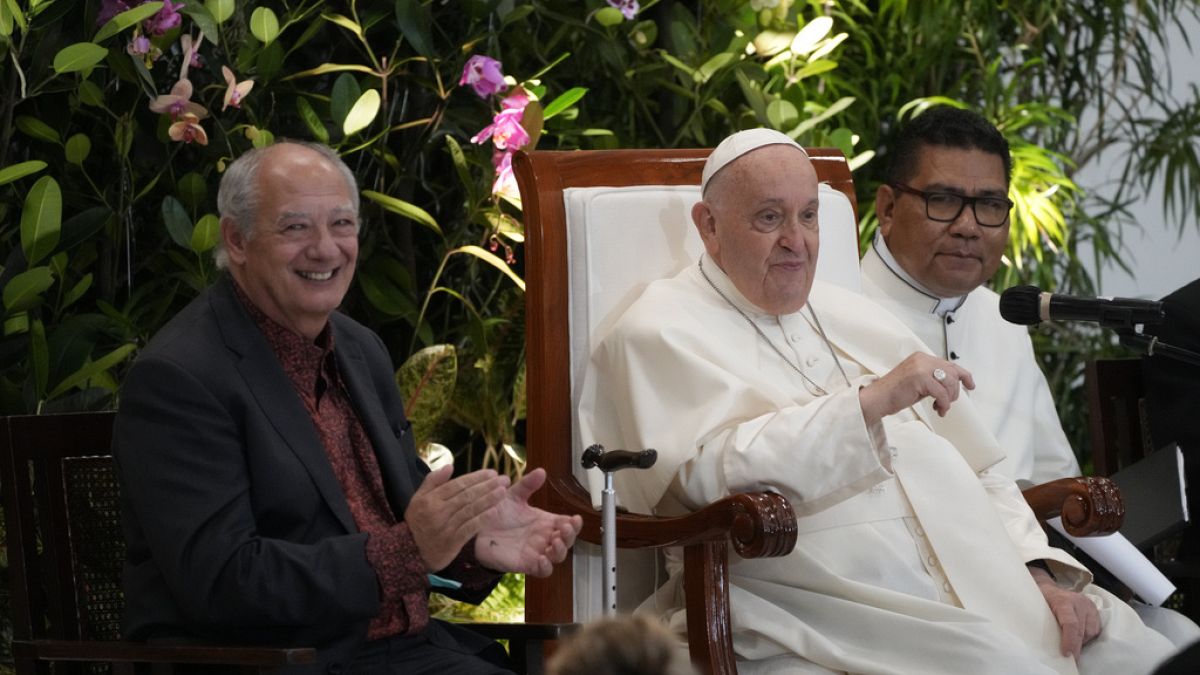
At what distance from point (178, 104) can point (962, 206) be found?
71.8 inches

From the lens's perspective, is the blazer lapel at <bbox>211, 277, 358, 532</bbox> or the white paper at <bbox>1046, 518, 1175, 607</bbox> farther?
Result: the white paper at <bbox>1046, 518, 1175, 607</bbox>

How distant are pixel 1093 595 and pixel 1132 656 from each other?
220 millimetres

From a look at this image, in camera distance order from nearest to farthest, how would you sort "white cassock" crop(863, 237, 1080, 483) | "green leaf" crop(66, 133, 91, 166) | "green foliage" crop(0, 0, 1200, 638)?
"green foliage" crop(0, 0, 1200, 638), "green leaf" crop(66, 133, 91, 166), "white cassock" crop(863, 237, 1080, 483)

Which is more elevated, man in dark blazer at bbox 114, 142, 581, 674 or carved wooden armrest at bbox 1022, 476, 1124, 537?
man in dark blazer at bbox 114, 142, 581, 674

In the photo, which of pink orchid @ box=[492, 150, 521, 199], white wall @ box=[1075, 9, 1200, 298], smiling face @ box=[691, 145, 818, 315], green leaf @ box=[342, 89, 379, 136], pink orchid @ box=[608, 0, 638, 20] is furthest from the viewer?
white wall @ box=[1075, 9, 1200, 298]

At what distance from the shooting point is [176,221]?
387cm

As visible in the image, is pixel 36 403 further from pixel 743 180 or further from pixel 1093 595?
pixel 1093 595

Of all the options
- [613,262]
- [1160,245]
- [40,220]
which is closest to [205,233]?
[40,220]

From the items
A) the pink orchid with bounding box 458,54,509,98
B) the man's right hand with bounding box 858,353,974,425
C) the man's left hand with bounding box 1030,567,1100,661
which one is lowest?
the man's left hand with bounding box 1030,567,1100,661

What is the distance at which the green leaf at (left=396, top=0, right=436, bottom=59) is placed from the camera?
4195 millimetres

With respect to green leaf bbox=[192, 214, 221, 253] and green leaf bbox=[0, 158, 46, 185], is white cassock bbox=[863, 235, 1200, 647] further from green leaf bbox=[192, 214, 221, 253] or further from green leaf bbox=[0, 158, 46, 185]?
green leaf bbox=[0, 158, 46, 185]

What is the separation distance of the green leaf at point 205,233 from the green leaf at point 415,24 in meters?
0.73

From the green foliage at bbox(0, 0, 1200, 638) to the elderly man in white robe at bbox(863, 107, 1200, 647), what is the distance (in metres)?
0.97

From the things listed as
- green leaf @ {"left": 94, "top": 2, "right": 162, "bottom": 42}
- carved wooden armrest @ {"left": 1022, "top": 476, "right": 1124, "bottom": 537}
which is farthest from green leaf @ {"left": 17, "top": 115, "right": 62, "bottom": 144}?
carved wooden armrest @ {"left": 1022, "top": 476, "right": 1124, "bottom": 537}
